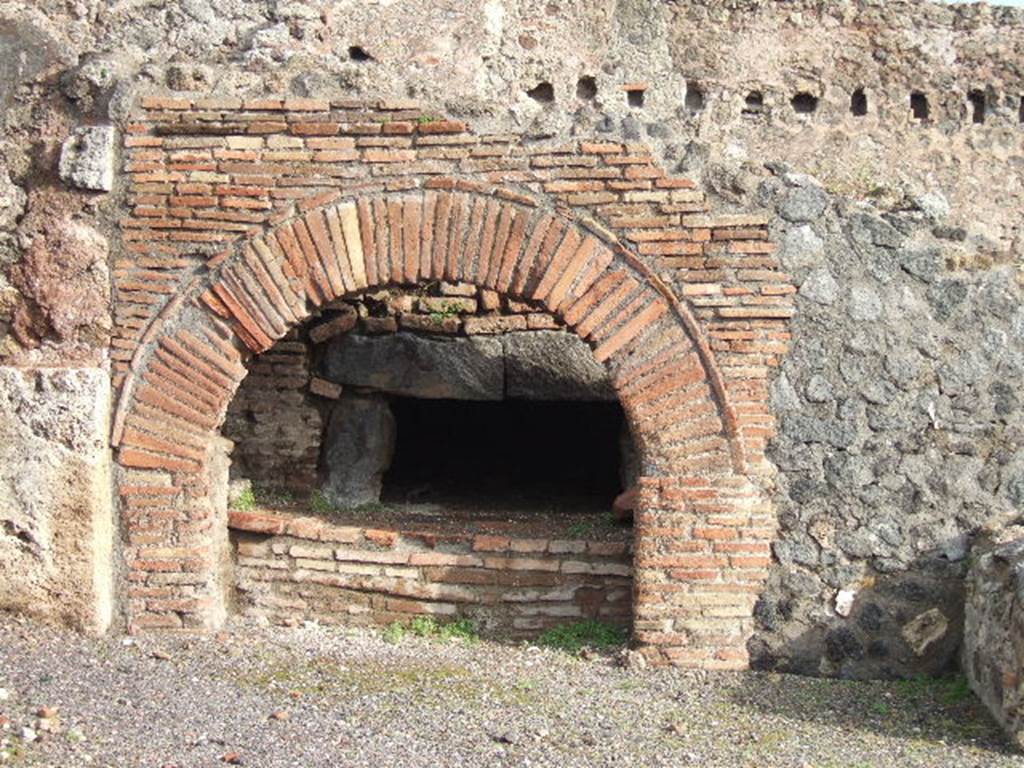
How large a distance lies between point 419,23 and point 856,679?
373 centimetres

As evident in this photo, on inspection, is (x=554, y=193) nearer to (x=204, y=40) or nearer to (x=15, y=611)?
(x=204, y=40)

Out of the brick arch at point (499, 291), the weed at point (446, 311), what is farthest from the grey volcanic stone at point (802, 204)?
the weed at point (446, 311)

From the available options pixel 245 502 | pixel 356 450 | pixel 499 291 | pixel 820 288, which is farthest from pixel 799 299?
pixel 356 450

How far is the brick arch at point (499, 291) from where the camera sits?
17.2ft

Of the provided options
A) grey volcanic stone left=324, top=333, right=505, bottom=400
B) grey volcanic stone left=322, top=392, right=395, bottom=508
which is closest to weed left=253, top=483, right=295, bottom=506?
grey volcanic stone left=322, top=392, right=395, bottom=508

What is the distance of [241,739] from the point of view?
4.17 meters

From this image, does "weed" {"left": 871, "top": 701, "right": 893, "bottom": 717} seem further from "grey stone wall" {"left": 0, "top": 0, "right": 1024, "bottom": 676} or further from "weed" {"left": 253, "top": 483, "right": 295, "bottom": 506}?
"weed" {"left": 253, "top": 483, "right": 295, "bottom": 506}

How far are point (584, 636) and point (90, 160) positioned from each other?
10.3 ft

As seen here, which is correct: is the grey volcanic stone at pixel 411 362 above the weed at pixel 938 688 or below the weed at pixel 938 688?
above

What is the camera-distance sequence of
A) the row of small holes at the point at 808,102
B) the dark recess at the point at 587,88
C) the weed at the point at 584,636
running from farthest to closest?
the row of small holes at the point at 808,102
the dark recess at the point at 587,88
the weed at the point at 584,636

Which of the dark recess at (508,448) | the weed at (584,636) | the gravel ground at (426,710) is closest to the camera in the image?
the gravel ground at (426,710)

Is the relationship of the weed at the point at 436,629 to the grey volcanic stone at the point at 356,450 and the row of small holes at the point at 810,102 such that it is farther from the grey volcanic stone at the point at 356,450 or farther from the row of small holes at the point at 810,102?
the row of small holes at the point at 810,102

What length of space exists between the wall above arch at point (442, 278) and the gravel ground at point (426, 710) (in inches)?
15.5

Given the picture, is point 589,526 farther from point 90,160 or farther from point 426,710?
point 90,160
